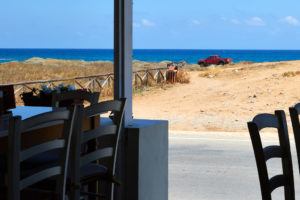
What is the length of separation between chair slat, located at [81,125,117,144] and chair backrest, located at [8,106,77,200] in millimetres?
157

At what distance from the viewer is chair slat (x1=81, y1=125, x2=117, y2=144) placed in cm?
176

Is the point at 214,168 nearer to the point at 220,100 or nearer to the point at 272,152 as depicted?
the point at 272,152

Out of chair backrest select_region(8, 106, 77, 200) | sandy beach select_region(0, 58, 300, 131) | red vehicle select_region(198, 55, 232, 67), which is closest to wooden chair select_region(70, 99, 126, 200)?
chair backrest select_region(8, 106, 77, 200)

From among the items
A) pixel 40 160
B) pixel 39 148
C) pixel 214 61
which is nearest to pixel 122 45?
pixel 40 160

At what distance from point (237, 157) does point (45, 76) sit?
562cm

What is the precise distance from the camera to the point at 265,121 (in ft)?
4.78

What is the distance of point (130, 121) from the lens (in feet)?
8.40

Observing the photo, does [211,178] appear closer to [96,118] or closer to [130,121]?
[130,121]

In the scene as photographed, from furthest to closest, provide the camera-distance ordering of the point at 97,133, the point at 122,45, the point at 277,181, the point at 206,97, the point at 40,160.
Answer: the point at 206,97, the point at 122,45, the point at 40,160, the point at 97,133, the point at 277,181

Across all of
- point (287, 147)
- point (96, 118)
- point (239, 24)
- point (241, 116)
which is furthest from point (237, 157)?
point (239, 24)

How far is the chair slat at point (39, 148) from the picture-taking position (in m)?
1.43

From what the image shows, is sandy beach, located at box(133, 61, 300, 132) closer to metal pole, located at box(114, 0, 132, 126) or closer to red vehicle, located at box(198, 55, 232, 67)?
metal pole, located at box(114, 0, 132, 126)

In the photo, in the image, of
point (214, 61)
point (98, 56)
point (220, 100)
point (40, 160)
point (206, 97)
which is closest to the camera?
point (40, 160)

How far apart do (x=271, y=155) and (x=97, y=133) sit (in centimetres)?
63
